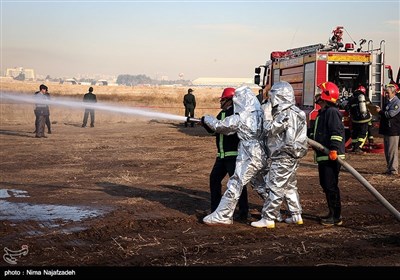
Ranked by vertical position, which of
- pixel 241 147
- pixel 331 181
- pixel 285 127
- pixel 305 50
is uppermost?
pixel 305 50

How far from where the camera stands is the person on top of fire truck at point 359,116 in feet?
46.1

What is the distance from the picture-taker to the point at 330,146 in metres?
6.81

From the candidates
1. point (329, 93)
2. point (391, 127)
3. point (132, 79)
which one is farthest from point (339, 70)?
point (132, 79)

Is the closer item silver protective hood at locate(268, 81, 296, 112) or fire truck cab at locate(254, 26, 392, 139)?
silver protective hood at locate(268, 81, 296, 112)

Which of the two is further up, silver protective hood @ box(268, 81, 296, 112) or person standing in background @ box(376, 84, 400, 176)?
silver protective hood @ box(268, 81, 296, 112)

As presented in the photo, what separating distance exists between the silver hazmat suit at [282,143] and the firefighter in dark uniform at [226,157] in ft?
1.71

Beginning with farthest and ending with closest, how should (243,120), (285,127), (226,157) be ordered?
(226,157)
(243,120)
(285,127)

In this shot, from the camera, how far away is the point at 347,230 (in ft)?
22.0

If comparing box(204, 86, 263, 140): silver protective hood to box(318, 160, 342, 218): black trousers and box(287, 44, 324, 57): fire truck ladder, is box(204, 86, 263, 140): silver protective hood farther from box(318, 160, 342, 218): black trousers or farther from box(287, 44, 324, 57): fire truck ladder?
box(287, 44, 324, 57): fire truck ladder

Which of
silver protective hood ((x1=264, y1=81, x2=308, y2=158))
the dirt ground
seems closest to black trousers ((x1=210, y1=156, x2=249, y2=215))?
the dirt ground

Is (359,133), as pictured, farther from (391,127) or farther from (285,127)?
(285,127)

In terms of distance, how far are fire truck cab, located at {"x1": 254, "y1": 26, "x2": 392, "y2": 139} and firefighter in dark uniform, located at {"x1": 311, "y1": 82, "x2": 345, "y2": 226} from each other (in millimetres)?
7738

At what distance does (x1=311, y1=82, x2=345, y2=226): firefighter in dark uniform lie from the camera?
22.4ft

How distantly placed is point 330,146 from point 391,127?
489 cm
